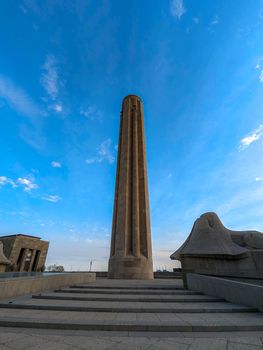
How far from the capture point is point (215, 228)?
13875mm

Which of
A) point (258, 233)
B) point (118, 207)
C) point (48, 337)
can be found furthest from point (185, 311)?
point (118, 207)

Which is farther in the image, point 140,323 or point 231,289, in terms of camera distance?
point 231,289

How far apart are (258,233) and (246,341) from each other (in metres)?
12.2

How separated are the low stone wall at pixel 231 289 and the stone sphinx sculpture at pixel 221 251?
2900 mm

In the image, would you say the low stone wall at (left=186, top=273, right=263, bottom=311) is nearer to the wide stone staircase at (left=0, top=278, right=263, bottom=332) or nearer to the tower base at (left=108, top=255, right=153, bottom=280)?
the wide stone staircase at (left=0, top=278, right=263, bottom=332)

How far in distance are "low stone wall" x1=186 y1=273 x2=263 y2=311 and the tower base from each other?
26.8ft

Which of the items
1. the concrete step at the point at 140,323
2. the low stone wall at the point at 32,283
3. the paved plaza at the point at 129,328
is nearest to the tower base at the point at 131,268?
the low stone wall at the point at 32,283

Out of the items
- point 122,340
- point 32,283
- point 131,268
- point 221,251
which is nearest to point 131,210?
point 131,268

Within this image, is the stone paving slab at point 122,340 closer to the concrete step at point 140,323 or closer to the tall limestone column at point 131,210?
the concrete step at point 140,323

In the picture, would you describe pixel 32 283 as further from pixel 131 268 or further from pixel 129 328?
pixel 131 268

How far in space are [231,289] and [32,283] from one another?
7.81 m

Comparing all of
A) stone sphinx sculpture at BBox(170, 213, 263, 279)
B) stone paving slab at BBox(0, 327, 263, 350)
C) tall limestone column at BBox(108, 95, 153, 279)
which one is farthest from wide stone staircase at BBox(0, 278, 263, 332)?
tall limestone column at BBox(108, 95, 153, 279)

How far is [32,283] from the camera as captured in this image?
7758 millimetres

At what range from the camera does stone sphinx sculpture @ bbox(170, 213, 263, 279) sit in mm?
11258
